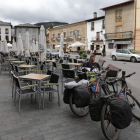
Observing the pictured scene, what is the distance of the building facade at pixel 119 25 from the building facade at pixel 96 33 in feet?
7.53

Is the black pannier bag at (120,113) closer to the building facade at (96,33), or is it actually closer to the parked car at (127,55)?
the parked car at (127,55)

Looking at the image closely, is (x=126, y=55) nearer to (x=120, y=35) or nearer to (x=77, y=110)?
(x=120, y=35)

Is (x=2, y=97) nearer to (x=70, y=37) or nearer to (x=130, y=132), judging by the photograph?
(x=130, y=132)

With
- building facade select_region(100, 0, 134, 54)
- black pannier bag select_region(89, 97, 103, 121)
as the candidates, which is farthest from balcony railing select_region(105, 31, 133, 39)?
black pannier bag select_region(89, 97, 103, 121)

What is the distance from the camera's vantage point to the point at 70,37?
50.5m

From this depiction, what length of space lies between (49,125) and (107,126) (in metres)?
1.26

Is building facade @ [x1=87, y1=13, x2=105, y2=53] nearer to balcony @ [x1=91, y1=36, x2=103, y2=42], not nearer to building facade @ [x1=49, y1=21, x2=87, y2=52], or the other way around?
balcony @ [x1=91, y1=36, x2=103, y2=42]

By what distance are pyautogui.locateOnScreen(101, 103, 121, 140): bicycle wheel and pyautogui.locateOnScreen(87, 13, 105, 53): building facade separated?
120 feet

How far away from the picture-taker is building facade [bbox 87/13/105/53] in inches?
1548

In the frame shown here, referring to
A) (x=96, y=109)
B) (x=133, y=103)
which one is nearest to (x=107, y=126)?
(x=96, y=109)

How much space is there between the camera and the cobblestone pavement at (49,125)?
3408mm

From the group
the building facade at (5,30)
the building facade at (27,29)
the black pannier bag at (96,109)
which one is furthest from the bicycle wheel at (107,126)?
the building facade at (5,30)

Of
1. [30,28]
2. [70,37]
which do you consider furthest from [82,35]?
[30,28]

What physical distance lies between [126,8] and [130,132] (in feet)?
107
